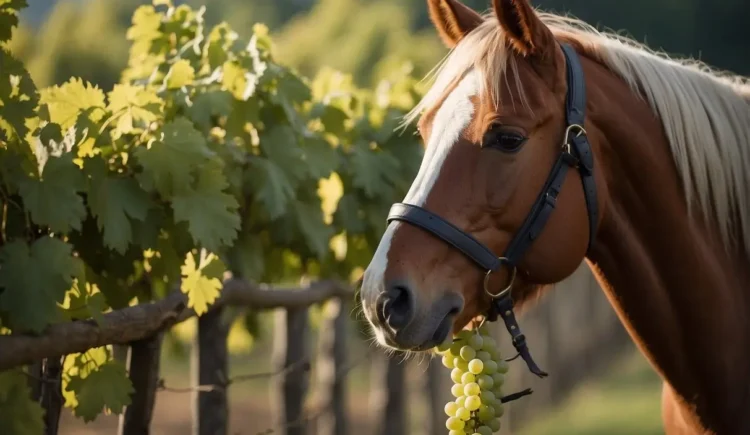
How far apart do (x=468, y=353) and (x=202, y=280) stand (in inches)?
35.3

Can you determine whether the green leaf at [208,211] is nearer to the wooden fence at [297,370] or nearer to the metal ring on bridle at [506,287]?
the wooden fence at [297,370]

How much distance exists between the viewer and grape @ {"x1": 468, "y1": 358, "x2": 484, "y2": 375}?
2.64 metres

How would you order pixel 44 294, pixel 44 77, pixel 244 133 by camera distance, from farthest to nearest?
pixel 44 77 < pixel 244 133 < pixel 44 294

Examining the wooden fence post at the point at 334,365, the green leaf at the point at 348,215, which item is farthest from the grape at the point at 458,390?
the wooden fence post at the point at 334,365

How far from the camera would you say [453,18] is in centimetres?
304

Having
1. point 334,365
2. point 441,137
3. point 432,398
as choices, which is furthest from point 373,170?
point 432,398

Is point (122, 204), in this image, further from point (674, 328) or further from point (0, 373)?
point (674, 328)

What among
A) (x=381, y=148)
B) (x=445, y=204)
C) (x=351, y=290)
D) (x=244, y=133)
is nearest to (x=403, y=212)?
(x=445, y=204)

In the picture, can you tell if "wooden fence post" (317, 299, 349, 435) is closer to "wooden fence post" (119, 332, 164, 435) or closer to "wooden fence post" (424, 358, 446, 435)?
"wooden fence post" (424, 358, 446, 435)

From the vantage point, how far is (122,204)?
9.40 ft

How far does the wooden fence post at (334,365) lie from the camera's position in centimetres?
599

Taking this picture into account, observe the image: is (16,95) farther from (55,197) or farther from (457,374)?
(457,374)

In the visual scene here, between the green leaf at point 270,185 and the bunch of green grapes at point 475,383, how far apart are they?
1.07 meters

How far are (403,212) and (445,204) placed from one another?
0.40 feet
